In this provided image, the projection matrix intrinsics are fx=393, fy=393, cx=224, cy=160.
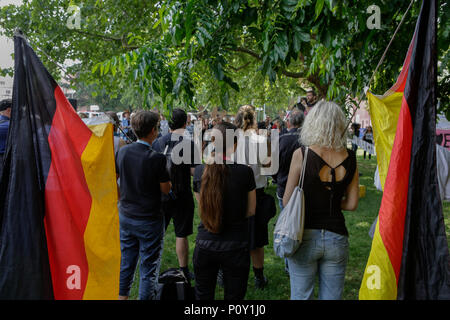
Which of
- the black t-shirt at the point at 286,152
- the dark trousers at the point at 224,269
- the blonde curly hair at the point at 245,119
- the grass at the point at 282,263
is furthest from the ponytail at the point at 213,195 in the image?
the blonde curly hair at the point at 245,119

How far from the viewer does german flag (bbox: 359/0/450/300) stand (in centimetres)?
226

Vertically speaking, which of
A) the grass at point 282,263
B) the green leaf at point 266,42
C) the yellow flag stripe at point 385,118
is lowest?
the grass at point 282,263

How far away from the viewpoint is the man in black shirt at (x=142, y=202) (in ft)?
12.3

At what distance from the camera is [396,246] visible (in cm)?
237

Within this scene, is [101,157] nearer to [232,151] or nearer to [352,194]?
[232,151]

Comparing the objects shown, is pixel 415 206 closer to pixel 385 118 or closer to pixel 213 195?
pixel 385 118

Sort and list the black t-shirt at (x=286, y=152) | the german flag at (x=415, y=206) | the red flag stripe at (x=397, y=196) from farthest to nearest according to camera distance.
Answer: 1. the black t-shirt at (x=286, y=152)
2. the red flag stripe at (x=397, y=196)
3. the german flag at (x=415, y=206)

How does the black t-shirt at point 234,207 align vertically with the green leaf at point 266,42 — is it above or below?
below

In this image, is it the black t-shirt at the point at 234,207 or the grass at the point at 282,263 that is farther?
the grass at the point at 282,263

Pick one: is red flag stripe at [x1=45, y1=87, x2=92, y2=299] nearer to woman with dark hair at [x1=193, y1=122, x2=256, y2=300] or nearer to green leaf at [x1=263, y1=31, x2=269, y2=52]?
woman with dark hair at [x1=193, y1=122, x2=256, y2=300]

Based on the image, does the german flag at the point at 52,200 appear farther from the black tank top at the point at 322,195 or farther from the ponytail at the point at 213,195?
the black tank top at the point at 322,195

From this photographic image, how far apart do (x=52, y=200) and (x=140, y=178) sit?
3.88 ft

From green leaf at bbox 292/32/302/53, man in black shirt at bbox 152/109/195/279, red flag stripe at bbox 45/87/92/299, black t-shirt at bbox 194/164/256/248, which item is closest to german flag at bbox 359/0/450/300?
green leaf at bbox 292/32/302/53
